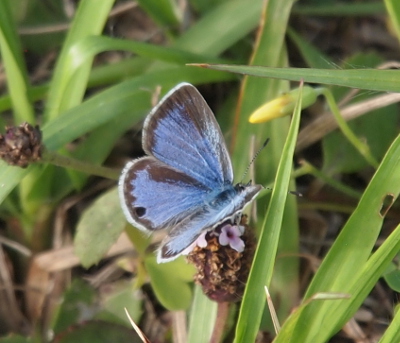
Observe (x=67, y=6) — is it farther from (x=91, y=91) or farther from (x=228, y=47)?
(x=228, y=47)

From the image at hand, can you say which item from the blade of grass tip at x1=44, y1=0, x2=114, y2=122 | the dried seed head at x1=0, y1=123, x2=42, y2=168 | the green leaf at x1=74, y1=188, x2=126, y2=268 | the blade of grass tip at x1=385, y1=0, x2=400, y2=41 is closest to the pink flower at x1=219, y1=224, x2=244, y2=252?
the green leaf at x1=74, y1=188, x2=126, y2=268

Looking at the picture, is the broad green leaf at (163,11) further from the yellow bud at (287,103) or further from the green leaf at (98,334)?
the green leaf at (98,334)

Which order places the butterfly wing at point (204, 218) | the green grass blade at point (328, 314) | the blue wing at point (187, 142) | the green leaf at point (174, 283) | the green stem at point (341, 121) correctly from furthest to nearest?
the green leaf at point (174, 283) → the green stem at point (341, 121) → the blue wing at point (187, 142) → the green grass blade at point (328, 314) → the butterfly wing at point (204, 218)

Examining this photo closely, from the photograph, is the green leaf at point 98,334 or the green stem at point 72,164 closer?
the green stem at point 72,164

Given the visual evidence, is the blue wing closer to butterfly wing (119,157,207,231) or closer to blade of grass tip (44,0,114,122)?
butterfly wing (119,157,207,231)

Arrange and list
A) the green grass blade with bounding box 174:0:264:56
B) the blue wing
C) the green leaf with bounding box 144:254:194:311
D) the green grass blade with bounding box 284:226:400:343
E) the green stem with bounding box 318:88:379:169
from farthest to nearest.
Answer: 1. the green grass blade with bounding box 174:0:264:56
2. the green leaf with bounding box 144:254:194:311
3. the green stem with bounding box 318:88:379:169
4. the blue wing
5. the green grass blade with bounding box 284:226:400:343

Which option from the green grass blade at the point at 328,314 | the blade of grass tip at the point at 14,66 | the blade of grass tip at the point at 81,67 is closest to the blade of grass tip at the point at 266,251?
the green grass blade at the point at 328,314
